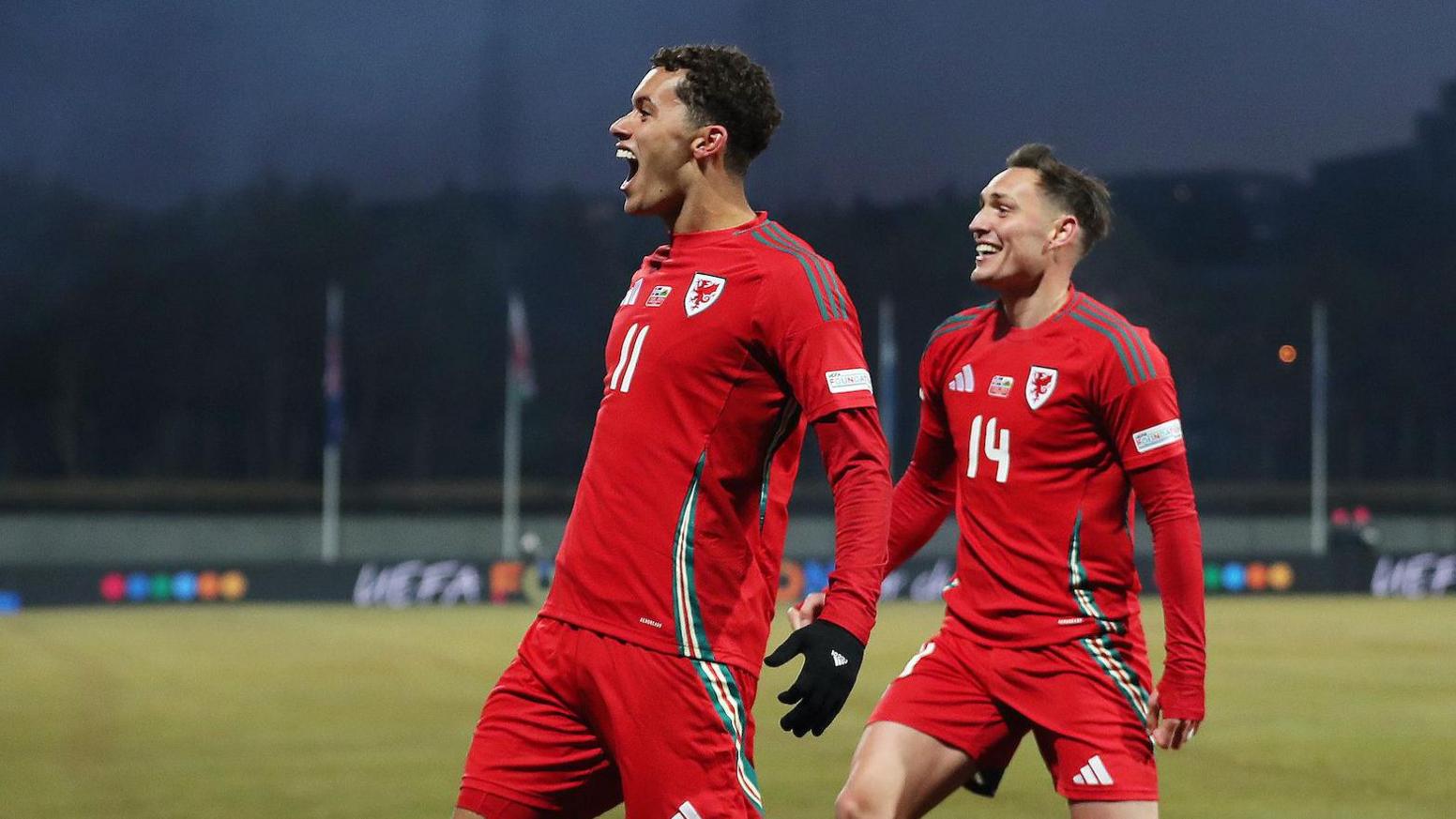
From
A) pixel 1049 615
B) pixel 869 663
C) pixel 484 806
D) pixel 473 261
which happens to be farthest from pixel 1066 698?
pixel 473 261

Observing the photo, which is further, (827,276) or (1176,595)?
(1176,595)

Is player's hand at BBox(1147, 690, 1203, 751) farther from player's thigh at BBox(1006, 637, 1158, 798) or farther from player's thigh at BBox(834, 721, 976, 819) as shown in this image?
player's thigh at BBox(834, 721, 976, 819)

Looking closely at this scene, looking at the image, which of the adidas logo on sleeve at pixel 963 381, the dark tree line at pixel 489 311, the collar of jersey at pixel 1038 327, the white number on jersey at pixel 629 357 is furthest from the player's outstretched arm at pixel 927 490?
the dark tree line at pixel 489 311

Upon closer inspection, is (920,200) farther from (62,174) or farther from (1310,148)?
(62,174)

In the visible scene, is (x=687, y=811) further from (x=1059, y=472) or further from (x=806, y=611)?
(x=1059, y=472)

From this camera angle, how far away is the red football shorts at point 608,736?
12.1ft

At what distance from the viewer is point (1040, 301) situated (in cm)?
534

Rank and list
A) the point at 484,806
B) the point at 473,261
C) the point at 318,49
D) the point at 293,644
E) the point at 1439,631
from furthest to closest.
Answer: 1. the point at 318,49
2. the point at 473,261
3. the point at 1439,631
4. the point at 293,644
5. the point at 484,806

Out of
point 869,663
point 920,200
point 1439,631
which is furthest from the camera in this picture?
point 920,200

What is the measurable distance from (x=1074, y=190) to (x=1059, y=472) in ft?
3.00

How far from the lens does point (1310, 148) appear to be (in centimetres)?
6775

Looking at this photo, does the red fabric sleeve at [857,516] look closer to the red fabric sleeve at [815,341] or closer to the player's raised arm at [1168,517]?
the red fabric sleeve at [815,341]

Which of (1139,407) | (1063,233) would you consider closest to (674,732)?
(1139,407)

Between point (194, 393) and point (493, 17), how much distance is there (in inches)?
729
